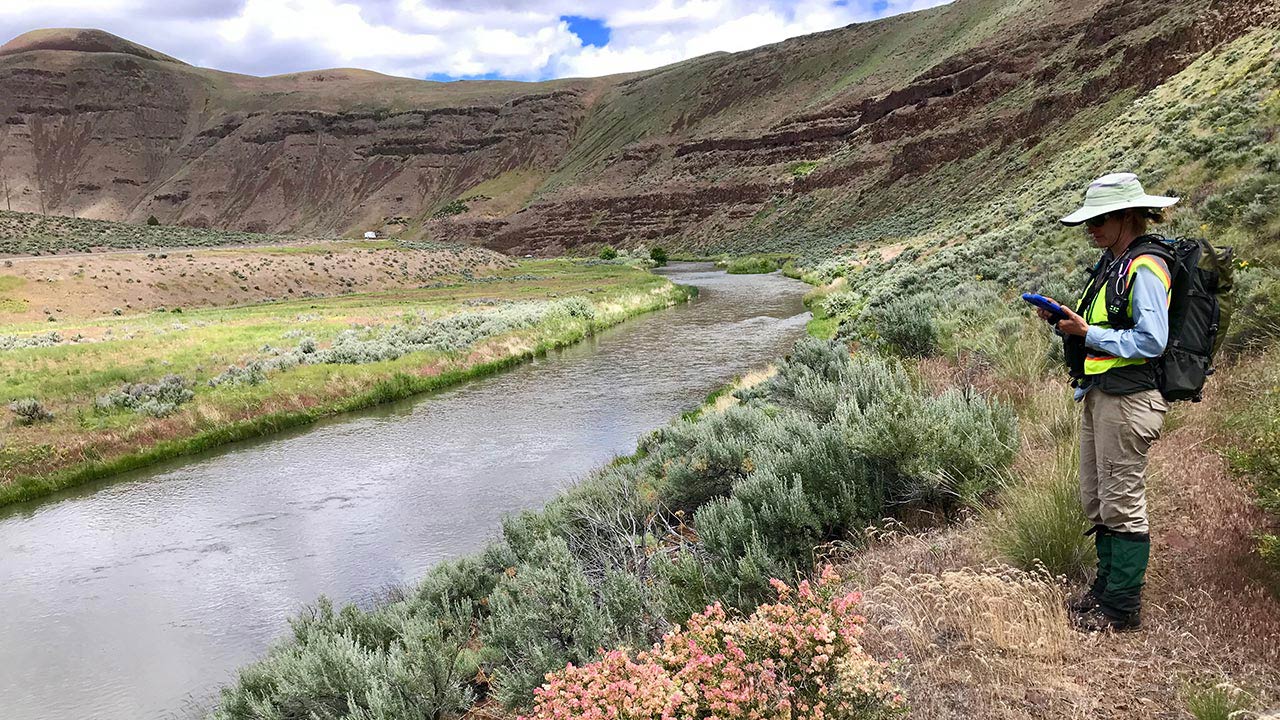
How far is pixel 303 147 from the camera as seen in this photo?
6294 inches

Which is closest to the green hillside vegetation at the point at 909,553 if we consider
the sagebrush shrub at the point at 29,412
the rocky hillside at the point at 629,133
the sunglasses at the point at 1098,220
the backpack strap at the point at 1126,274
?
the backpack strap at the point at 1126,274

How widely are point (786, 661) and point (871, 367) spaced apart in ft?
18.5

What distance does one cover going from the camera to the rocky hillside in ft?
192

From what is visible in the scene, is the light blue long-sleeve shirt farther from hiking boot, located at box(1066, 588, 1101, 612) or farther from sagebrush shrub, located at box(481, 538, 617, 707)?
Answer: sagebrush shrub, located at box(481, 538, 617, 707)

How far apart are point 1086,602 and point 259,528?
11.7m

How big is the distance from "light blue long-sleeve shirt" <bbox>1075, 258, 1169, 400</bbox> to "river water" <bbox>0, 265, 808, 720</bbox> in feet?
26.7

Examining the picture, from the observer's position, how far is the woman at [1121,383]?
11.2ft

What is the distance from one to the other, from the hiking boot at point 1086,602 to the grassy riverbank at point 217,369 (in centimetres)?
1764

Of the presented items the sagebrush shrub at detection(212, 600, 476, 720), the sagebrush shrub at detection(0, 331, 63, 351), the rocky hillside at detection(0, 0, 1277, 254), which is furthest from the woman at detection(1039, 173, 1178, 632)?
the rocky hillside at detection(0, 0, 1277, 254)

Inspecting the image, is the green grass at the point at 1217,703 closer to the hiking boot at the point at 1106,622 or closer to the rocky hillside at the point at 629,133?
the hiking boot at the point at 1106,622

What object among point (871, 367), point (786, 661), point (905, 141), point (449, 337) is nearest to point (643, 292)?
Result: point (449, 337)

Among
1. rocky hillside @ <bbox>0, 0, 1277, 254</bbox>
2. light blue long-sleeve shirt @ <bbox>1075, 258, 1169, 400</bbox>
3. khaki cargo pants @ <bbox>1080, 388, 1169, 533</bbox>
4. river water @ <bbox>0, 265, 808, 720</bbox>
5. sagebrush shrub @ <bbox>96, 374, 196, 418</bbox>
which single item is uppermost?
rocky hillside @ <bbox>0, 0, 1277, 254</bbox>

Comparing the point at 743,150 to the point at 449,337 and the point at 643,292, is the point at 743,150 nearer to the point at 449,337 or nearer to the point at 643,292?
A: the point at 643,292

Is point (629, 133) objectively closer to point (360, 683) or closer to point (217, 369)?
point (217, 369)
